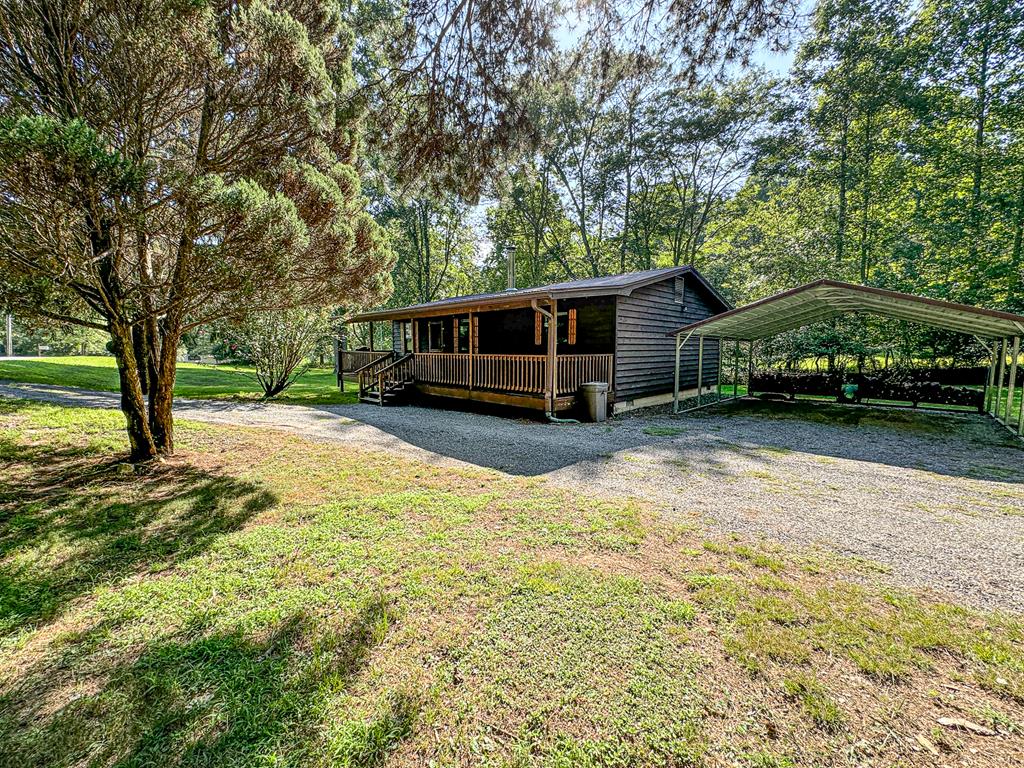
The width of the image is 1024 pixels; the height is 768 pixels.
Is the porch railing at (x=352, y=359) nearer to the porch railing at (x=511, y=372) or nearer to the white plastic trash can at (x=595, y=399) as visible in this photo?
the porch railing at (x=511, y=372)

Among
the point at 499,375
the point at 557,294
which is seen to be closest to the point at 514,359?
the point at 499,375

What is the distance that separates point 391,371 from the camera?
12.5m

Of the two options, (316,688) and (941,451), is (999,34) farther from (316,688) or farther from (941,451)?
(316,688)

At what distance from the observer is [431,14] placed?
15.4ft

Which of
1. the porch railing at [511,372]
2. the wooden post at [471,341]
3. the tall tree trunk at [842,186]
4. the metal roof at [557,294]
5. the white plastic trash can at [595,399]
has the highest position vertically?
the tall tree trunk at [842,186]

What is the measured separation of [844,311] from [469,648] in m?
12.9

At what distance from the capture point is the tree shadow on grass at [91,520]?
9.39ft

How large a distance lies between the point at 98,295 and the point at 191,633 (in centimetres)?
427

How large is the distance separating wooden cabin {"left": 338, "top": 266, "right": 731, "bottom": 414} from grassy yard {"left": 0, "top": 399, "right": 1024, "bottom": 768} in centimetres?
585

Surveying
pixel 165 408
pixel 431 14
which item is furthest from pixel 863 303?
pixel 165 408

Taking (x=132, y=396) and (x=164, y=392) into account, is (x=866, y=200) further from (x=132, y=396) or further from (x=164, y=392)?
(x=132, y=396)

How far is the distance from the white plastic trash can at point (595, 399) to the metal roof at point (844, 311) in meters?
2.90

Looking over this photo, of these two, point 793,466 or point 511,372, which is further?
point 511,372

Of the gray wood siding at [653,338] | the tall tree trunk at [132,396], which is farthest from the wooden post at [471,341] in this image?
the tall tree trunk at [132,396]
